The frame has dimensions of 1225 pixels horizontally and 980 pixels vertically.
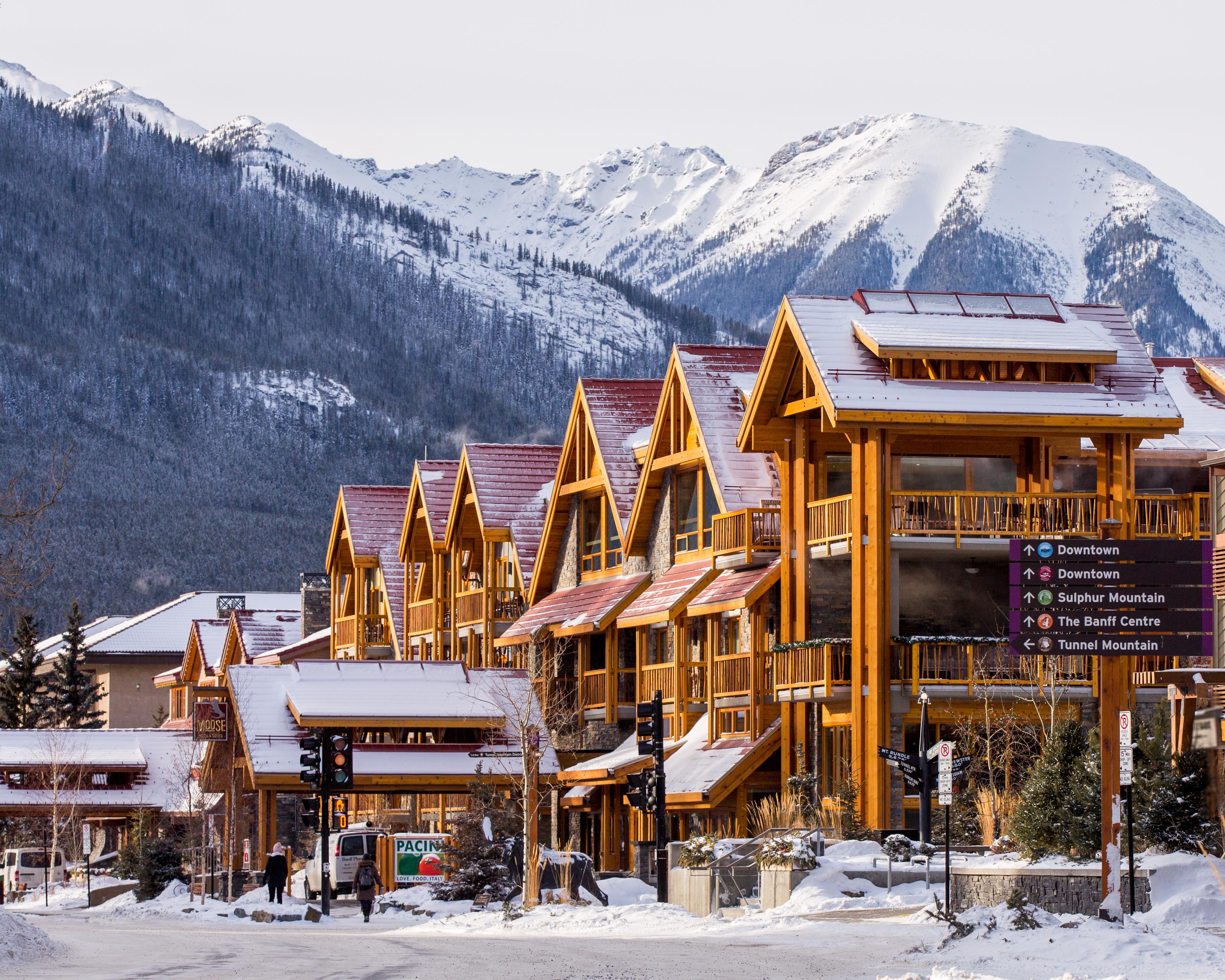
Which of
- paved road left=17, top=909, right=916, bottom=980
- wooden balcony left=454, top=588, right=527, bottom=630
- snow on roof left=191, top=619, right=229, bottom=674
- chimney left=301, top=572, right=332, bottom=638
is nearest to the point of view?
paved road left=17, top=909, right=916, bottom=980

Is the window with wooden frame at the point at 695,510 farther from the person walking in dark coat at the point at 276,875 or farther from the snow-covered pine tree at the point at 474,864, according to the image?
the person walking in dark coat at the point at 276,875

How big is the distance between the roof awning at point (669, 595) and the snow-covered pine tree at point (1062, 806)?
1508 centimetres

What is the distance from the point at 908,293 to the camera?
43906 millimetres

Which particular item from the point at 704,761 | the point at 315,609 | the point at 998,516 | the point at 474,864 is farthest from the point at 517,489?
the point at 315,609

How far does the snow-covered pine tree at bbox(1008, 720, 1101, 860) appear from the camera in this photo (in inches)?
1137

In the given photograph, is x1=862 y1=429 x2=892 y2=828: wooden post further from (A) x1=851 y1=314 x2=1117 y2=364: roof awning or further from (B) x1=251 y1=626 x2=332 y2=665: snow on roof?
(B) x1=251 y1=626 x2=332 y2=665: snow on roof

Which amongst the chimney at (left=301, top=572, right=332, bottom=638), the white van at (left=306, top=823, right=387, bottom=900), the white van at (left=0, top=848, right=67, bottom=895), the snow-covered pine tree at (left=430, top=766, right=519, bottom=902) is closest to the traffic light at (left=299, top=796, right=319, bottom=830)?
the snow-covered pine tree at (left=430, top=766, right=519, bottom=902)

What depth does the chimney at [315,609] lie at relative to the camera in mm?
83000

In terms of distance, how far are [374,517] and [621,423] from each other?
22.3 m

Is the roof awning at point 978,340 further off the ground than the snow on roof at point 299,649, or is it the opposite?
the roof awning at point 978,340

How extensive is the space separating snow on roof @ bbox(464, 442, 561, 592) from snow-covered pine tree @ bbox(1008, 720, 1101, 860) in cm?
2893

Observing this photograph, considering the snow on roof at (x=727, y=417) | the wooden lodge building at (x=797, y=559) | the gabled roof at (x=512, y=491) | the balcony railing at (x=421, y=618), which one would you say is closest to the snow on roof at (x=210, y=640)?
the balcony railing at (x=421, y=618)

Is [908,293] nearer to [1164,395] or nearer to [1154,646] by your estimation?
[1164,395]

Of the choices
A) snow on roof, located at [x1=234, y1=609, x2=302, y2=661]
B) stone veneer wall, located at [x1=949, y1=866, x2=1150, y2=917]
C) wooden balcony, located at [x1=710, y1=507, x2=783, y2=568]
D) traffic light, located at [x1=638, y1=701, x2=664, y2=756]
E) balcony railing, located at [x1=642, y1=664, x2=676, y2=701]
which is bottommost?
stone veneer wall, located at [x1=949, y1=866, x2=1150, y2=917]
